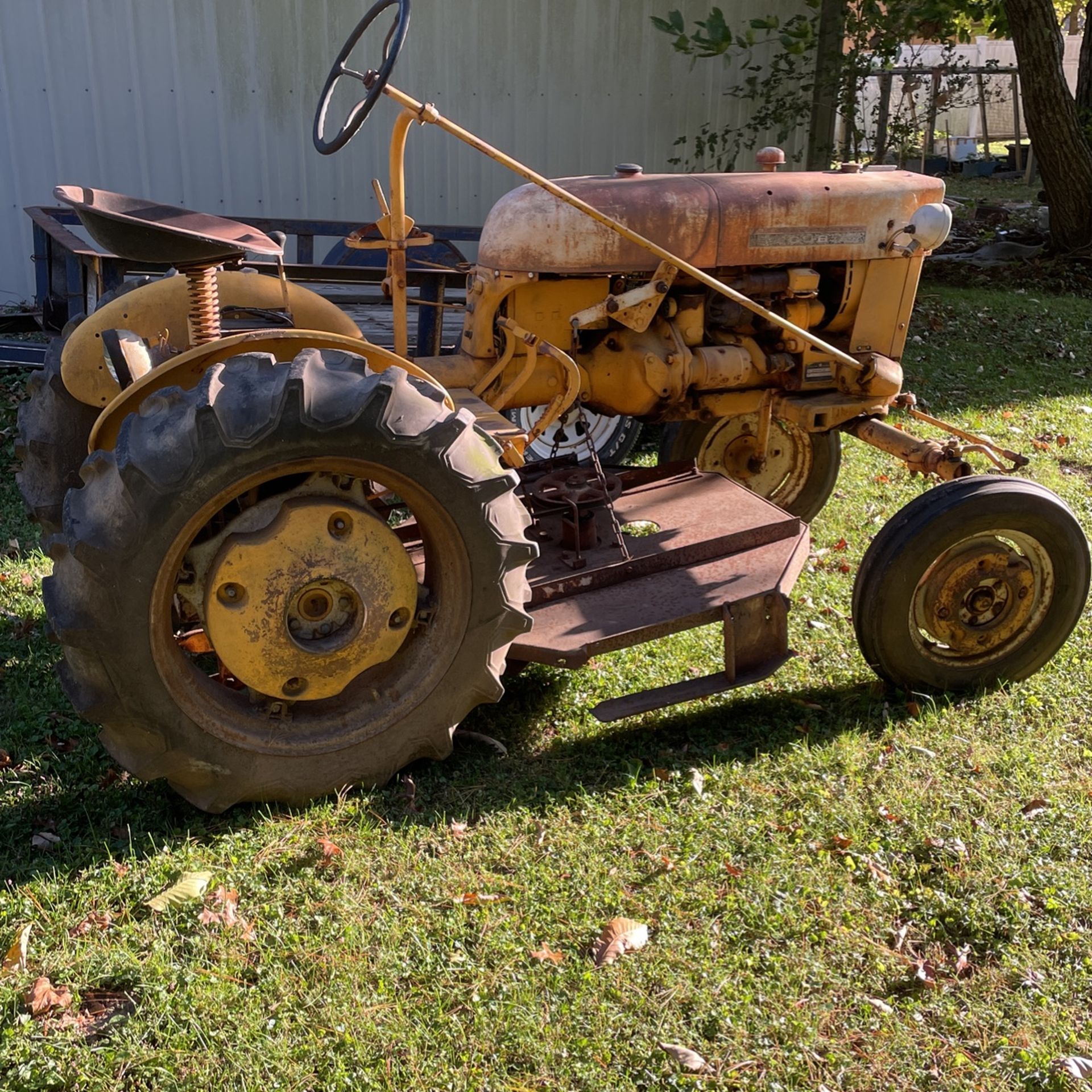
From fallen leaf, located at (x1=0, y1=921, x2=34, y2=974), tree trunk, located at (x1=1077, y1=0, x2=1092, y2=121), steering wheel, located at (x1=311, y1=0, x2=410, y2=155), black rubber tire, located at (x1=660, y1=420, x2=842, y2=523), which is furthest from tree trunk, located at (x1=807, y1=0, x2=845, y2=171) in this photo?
fallen leaf, located at (x1=0, y1=921, x2=34, y2=974)

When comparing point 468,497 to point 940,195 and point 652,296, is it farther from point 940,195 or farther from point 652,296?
point 940,195

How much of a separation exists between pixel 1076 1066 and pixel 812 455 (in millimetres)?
2956

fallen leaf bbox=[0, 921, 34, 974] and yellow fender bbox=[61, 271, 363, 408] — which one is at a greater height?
yellow fender bbox=[61, 271, 363, 408]

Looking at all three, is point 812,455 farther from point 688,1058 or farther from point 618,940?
A: point 688,1058

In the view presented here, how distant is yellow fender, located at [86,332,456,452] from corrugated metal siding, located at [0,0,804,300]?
5603 millimetres

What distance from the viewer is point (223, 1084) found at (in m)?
2.26

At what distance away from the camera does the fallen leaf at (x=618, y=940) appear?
2611 mm

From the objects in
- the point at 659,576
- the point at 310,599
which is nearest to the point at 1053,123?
the point at 659,576

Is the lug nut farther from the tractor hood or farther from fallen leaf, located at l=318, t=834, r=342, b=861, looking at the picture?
the tractor hood

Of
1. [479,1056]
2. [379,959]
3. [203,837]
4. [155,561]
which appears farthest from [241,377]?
[479,1056]

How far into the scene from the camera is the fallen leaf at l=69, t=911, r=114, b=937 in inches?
104

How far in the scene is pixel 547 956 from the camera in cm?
260

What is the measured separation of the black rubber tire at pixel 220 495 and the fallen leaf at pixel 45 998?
56 centimetres

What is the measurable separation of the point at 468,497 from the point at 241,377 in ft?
2.12
